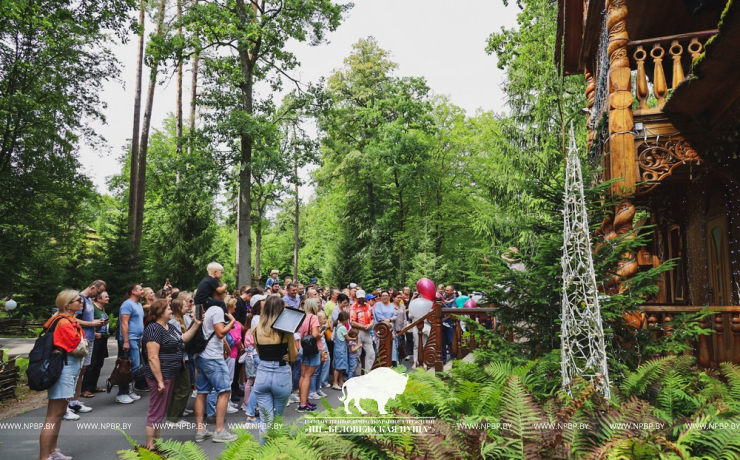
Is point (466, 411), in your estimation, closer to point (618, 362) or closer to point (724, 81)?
point (618, 362)

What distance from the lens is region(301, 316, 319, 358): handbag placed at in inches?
349

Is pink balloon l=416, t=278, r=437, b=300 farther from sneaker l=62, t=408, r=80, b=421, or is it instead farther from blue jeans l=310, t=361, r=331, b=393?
sneaker l=62, t=408, r=80, b=421

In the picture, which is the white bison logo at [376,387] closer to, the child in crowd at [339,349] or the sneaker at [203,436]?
the sneaker at [203,436]

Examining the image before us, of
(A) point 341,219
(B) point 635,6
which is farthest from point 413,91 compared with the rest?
(B) point 635,6

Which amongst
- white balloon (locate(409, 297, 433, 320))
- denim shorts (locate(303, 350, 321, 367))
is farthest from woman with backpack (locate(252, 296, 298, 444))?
white balloon (locate(409, 297, 433, 320))

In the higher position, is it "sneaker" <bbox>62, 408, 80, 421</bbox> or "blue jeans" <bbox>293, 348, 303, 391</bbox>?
"blue jeans" <bbox>293, 348, 303, 391</bbox>

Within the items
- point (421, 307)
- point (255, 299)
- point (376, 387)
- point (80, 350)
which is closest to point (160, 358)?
point (80, 350)

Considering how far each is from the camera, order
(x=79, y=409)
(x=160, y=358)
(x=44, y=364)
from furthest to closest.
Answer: (x=79, y=409) < (x=160, y=358) < (x=44, y=364)

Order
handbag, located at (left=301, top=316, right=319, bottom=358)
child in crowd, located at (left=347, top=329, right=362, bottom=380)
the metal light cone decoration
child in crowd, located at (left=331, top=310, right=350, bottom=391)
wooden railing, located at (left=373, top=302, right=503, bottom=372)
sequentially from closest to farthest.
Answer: the metal light cone decoration
handbag, located at (left=301, top=316, right=319, bottom=358)
wooden railing, located at (left=373, top=302, right=503, bottom=372)
child in crowd, located at (left=331, top=310, right=350, bottom=391)
child in crowd, located at (left=347, top=329, right=362, bottom=380)

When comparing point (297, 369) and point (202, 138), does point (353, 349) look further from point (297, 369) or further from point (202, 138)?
point (202, 138)

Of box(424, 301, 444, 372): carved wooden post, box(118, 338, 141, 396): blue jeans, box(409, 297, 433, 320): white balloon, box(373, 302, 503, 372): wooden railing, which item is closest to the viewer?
box(118, 338, 141, 396): blue jeans

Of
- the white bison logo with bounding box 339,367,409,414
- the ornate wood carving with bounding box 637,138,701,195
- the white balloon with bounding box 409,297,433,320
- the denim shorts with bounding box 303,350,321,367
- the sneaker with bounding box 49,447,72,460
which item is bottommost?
the sneaker with bounding box 49,447,72,460

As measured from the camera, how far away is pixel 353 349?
11953 millimetres

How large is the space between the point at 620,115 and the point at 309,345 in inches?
246
